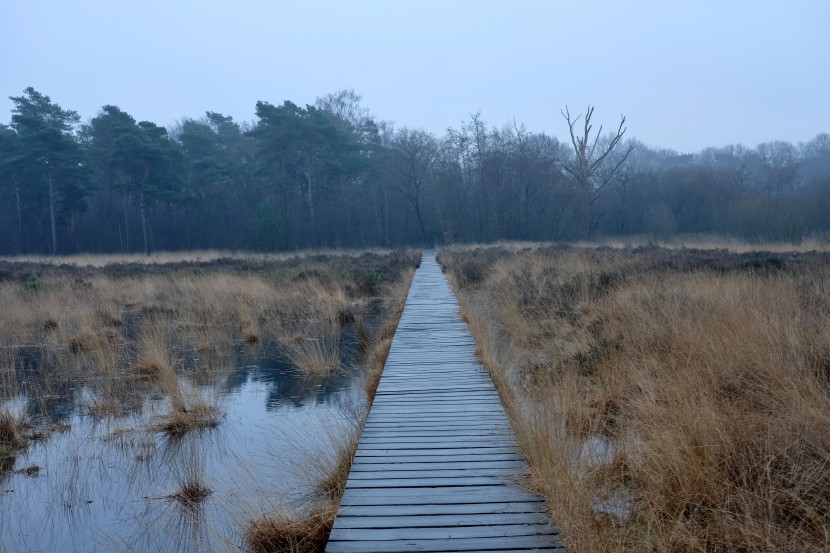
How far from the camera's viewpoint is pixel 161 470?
568cm

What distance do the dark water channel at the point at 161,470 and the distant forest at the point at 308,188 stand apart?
108ft

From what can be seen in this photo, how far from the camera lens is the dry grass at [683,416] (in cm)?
322

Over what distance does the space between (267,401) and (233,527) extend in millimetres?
A: 3583

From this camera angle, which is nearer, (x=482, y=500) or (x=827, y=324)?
(x=482, y=500)

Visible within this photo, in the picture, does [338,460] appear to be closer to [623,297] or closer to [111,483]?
[111,483]

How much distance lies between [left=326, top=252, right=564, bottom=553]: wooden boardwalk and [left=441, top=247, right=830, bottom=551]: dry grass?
0.19 metres

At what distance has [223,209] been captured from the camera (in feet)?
153

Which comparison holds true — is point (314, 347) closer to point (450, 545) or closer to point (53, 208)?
point (450, 545)

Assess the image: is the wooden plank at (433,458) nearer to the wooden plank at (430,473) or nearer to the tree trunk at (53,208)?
the wooden plank at (430,473)

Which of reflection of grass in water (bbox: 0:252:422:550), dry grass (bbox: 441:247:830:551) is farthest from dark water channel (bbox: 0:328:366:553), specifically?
dry grass (bbox: 441:247:830:551)

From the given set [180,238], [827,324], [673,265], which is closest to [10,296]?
[673,265]

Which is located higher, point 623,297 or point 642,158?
point 642,158

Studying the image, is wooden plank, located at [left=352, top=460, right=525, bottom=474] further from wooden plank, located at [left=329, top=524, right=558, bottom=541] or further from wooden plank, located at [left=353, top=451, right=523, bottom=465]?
wooden plank, located at [left=329, top=524, right=558, bottom=541]

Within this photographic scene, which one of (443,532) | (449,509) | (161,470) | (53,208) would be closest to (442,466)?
(449,509)
